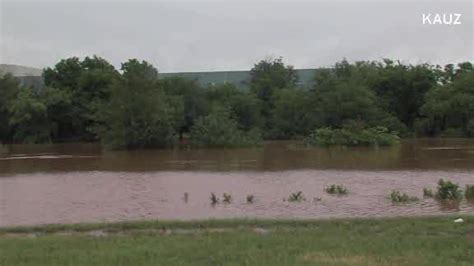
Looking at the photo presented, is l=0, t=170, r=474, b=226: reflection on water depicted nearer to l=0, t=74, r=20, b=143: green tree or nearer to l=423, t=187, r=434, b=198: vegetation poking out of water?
l=423, t=187, r=434, b=198: vegetation poking out of water

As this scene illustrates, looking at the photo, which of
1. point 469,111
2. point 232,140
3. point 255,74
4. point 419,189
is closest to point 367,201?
point 419,189

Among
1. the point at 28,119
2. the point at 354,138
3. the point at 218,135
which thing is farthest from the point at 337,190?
the point at 28,119

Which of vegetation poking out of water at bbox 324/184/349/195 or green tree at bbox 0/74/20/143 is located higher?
green tree at bbox 0/74/20/143

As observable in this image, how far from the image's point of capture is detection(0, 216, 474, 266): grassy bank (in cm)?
741

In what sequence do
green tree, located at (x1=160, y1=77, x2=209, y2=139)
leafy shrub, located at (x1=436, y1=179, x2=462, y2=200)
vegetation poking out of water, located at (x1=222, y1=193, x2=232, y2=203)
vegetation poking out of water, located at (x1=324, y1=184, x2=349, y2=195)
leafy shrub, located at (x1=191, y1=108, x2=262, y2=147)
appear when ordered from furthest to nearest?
green tree, located at (x1=160, y1=77, x2=209, y2=139) < leafy shrub, located at (x1=191, y1=108, x2=262, y2=147) < vegetation poking out of water, located at (x1=324, y1=184, x2=349, y2=195) < vegetation poking out of water, located at (x1=222, y1=193, x2=232, y2=203) < leafy shrub, located at (x1=436, y1=179, x2=462, y2=200)

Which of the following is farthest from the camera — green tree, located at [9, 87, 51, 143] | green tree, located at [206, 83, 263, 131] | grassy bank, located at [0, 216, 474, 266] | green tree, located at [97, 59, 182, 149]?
green tree, located at [206, 83, 263, 131]

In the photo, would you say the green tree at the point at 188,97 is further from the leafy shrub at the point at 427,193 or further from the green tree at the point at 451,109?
the leafy shrub at the point at 427,193

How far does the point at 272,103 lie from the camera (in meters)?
71.4

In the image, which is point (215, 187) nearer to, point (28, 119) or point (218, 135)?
point (218, 135)

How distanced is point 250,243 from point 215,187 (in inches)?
447

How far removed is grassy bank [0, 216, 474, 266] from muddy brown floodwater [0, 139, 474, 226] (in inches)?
102

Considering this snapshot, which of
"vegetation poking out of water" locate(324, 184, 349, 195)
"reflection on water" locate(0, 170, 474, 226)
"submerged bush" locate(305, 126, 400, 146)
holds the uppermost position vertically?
"submerged bush" locate(305, 126, 400, 146)

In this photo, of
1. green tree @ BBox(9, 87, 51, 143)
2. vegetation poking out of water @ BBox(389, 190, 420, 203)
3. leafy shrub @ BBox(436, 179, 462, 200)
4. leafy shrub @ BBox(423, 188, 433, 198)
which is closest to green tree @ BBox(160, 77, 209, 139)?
green tree @ BBox(9, 87, 51, 143)

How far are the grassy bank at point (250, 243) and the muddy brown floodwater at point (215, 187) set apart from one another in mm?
2598
